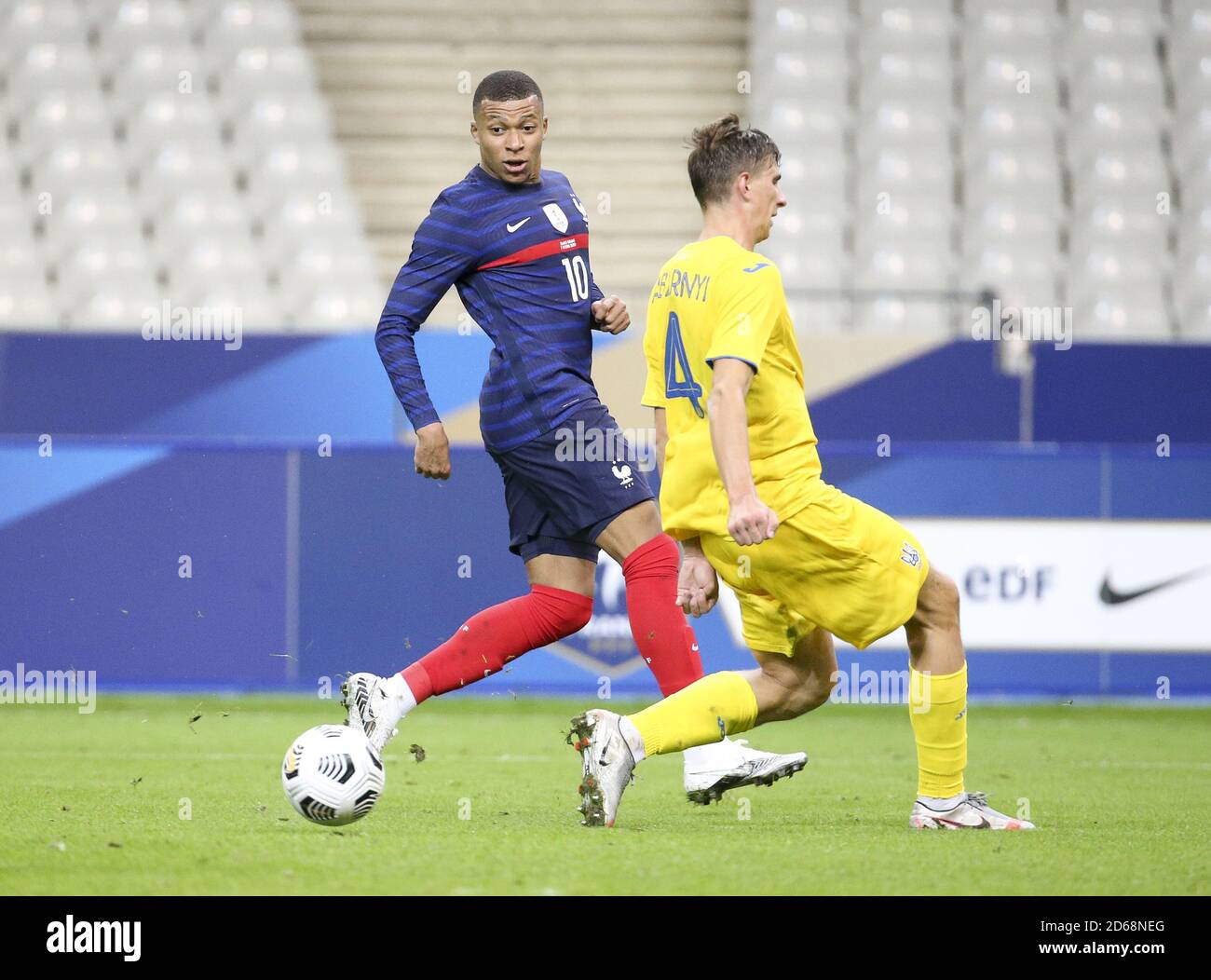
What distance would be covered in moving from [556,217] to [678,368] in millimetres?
942

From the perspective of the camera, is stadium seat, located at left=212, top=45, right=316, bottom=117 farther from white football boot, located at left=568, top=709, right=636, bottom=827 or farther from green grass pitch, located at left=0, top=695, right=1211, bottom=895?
white football boot, located at left=568, top=709, right=636, bottom=827

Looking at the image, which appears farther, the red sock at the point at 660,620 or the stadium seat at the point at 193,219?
the stadium seat at the point at 193,219

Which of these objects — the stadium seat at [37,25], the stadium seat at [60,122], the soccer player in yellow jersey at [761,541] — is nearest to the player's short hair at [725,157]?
the soccer player in yellow jersey at [761,541]

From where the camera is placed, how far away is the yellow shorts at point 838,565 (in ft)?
13.7

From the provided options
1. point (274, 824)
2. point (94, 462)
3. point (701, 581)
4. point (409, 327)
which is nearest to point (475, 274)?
point (409, 327)

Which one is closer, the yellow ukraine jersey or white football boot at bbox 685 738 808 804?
the yellow ukraine jersey

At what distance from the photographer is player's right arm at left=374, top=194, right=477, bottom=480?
16.4 ft

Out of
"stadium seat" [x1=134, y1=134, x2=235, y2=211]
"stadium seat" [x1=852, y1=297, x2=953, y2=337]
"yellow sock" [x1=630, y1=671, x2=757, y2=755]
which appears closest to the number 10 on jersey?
"yellow sock" [x1=630, y1=671, x2=757, y2=755]

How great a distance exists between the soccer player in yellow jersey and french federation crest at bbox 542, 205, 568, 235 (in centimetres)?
69

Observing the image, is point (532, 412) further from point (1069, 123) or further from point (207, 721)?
point (1069, 123)

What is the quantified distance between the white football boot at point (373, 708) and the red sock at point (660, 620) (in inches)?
27.7

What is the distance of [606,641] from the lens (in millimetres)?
8516
